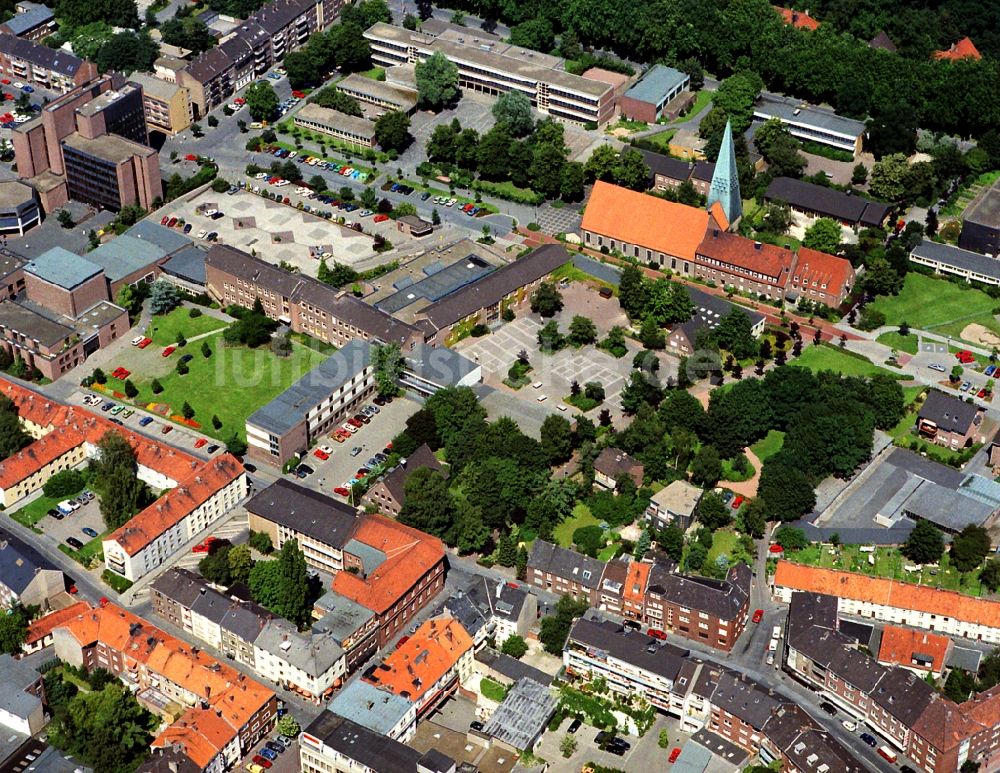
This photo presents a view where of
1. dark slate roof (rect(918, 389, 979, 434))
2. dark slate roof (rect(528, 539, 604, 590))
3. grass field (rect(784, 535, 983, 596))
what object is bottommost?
grass field (rect(784, 535, 983, 596))

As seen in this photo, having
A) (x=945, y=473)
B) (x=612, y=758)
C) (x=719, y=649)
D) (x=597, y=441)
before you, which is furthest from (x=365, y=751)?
(x=945, y=473)

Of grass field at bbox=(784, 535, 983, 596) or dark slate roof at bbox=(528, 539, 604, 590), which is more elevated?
dark slate roof at bbox=(528, 539, 604, 590)

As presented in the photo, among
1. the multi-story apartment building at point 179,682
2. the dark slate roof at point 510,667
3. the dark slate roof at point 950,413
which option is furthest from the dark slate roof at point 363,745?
the dark slate roof at point 950,413

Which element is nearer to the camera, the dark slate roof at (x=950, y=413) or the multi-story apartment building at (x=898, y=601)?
the multi-story apartment building at (x=898, y=601)

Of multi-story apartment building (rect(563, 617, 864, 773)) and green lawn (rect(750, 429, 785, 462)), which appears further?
green lawn (rect(750, 429, 785, 462))

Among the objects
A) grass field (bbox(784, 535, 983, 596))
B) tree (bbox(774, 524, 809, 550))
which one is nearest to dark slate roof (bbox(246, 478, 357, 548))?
tree (bbox(774, 524, 809, 550))

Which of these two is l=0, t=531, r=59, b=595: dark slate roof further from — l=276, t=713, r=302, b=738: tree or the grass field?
the grass field

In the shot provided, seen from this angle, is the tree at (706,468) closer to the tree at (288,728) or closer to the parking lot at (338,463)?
the parking lot at (338,463)

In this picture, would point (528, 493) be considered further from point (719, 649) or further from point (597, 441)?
point (719, 649)
